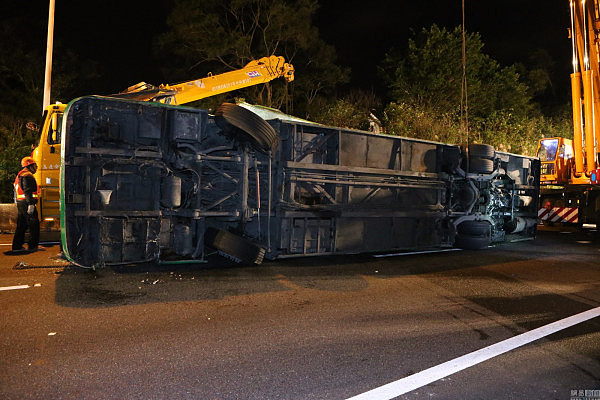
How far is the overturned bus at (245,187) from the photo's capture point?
5754 millimetres

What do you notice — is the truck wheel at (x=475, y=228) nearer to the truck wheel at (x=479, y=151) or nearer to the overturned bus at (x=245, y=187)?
the overturned bus at (x=245, y=187)

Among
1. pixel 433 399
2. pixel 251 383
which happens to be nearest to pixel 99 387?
pixel 251 383

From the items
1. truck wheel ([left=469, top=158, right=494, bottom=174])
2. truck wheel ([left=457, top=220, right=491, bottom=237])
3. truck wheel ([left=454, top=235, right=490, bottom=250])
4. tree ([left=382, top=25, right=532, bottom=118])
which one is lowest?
truck wheel ([left=454, top=235, right=490, bottom=250])

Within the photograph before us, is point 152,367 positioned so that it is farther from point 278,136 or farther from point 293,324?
point 278,136

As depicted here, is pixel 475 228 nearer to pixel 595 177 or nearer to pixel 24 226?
pixel 595 177

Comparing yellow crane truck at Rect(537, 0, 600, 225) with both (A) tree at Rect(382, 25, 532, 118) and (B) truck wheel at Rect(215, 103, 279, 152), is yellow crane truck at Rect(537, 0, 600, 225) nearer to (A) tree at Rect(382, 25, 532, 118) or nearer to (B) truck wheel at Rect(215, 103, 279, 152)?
(A) tree at Rect(382, 25, 532, 118)

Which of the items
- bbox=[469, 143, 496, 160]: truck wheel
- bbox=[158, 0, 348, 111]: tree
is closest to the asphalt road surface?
bbox=[469, 143, 496, 160]: truck wheel

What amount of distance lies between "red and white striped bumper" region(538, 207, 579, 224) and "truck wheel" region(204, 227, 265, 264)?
510 inches

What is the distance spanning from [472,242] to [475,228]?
0.33 meters

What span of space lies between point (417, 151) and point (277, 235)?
3.53 m

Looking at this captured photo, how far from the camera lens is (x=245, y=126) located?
6.34m

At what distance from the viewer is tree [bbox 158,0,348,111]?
2119 centimetres

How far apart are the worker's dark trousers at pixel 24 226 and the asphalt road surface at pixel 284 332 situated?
2.66 feet

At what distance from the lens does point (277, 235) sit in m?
6.98
